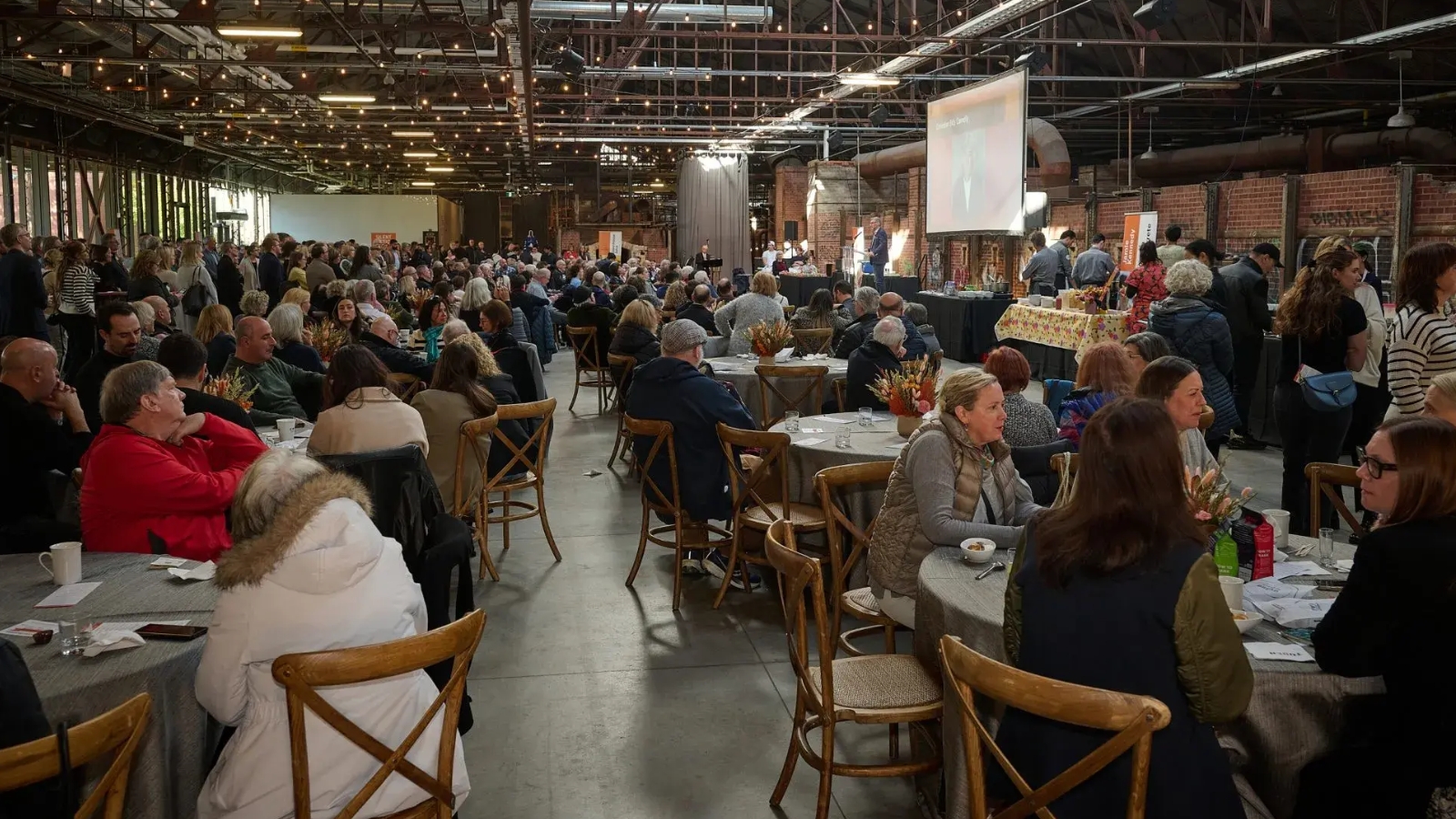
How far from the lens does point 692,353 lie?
5.34 m

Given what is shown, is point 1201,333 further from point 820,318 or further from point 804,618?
point 804,618

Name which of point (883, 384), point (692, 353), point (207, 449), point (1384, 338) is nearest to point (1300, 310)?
point (1384, 338)

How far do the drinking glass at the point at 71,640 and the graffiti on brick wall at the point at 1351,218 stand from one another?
14192 millimetres

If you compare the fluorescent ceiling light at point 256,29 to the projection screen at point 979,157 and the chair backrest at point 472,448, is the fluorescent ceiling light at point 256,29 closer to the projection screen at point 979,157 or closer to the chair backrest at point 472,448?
the chair backrest at point 472,448

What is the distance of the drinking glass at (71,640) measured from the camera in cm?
244

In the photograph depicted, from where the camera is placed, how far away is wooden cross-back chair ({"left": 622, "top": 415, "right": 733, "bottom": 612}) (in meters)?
4.98

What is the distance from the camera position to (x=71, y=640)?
246 cm

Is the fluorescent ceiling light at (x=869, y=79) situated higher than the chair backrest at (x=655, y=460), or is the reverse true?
the fluorescent ceiling light at (x=869, y=79)

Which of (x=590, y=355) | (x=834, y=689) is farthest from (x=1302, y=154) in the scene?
(x=834, y=689)

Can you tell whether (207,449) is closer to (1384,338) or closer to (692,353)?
(692,353)

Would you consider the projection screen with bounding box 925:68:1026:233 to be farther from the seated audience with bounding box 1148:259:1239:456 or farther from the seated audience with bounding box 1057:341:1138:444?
the seated audience with bounding box 1057:341:1138:444

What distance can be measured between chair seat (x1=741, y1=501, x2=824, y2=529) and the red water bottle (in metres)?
1.91

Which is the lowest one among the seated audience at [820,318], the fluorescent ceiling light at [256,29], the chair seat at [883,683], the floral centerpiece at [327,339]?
the chair seat at [883,683]

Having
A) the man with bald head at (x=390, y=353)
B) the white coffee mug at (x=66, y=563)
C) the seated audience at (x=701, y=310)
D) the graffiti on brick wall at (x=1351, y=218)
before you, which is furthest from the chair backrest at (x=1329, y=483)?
the graffiti on brick wall at (x=1351, y=218)
